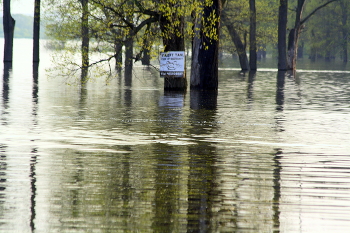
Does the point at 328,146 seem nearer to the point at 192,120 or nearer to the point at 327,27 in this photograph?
the point at 192,120

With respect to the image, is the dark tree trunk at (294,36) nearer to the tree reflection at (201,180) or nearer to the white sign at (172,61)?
the white sign at (172,61)

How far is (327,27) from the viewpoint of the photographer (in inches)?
3226

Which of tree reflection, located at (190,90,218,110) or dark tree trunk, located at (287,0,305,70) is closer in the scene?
tree reflection, located at (190,90,218,110)

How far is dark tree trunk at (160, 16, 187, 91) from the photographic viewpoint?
20.2m

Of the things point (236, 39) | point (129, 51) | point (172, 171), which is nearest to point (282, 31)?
point (236, 39)

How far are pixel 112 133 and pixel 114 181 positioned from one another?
421cm

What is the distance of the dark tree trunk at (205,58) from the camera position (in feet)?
70.8

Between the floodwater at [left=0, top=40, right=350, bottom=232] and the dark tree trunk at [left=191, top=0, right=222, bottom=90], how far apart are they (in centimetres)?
772

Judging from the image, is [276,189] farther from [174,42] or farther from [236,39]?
[236,39]

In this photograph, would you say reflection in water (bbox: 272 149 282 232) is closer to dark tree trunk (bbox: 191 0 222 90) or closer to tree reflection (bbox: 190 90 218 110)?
tree reflection (bbox: 190 90 218 110)

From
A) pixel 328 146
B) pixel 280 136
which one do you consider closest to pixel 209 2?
pixel 280 136

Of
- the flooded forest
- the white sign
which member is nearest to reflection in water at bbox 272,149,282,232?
the flooded forest

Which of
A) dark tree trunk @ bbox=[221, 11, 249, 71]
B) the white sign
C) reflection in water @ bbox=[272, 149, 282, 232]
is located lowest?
reflection in water @ bbox=[272, 149, 282, 232]

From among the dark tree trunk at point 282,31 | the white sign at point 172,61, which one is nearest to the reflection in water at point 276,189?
the white sign at point 172,61
